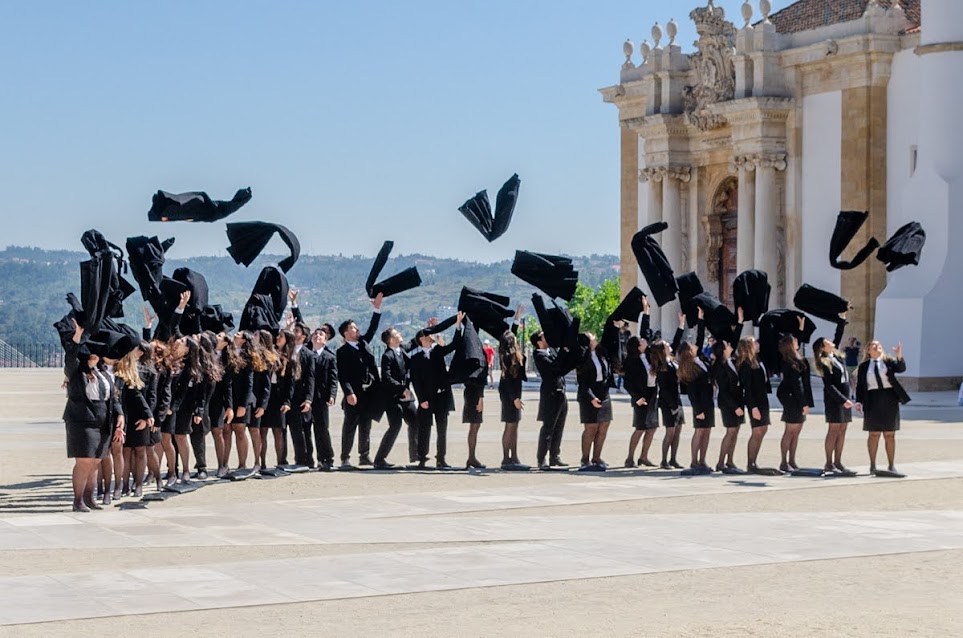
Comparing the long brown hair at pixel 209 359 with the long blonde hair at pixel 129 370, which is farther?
the long brown hair at pixel 209 359

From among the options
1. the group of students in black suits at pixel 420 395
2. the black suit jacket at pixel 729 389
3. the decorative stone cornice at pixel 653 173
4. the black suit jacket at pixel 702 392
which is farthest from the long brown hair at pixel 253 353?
the decorative stone cornice at pixel 653 173

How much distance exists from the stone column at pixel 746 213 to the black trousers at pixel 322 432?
29.4 meters

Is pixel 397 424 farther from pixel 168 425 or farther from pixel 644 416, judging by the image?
pixel 168 425

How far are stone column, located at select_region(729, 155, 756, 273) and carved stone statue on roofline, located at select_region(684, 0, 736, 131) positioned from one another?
2.01 m

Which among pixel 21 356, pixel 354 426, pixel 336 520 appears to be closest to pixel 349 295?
pixel 21 356

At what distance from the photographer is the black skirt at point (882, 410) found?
60.3ft

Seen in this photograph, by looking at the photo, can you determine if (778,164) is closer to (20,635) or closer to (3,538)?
(3,538)

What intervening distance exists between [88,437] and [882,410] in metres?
8.68

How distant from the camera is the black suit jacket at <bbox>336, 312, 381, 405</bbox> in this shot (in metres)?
19.6

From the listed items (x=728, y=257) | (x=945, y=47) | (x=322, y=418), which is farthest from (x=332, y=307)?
(x=322, y=418)

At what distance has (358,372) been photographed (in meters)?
Result: 19.6

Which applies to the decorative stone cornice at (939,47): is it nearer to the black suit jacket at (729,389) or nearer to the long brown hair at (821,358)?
the long brown hair at (821,358)

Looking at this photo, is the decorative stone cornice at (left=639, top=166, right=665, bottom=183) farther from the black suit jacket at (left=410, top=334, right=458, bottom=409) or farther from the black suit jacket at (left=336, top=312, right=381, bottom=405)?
the black suit jacket at (left=336, top=312, right=381, bottom=405)

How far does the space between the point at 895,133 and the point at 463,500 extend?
30.1 m
